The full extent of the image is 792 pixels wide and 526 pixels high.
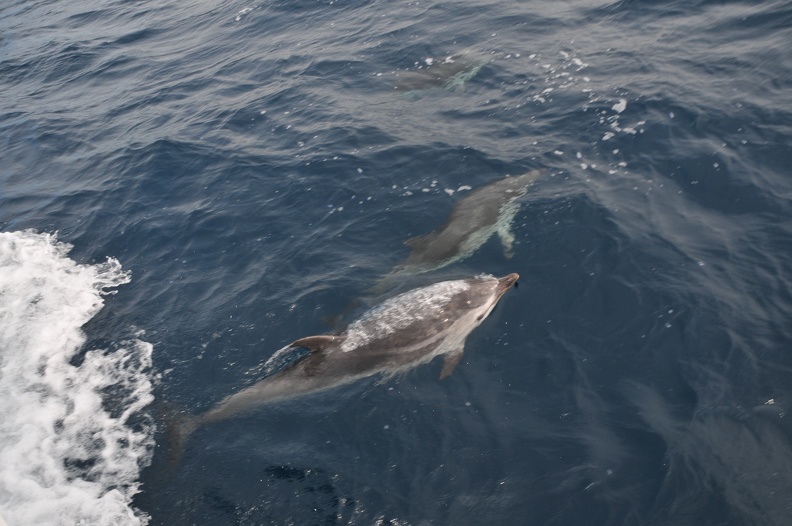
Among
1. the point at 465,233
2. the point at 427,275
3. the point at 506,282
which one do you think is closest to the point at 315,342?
the point at 427,275

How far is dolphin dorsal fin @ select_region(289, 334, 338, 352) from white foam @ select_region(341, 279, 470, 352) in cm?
29

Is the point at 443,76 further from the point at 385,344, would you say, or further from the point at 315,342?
the point at 315,342

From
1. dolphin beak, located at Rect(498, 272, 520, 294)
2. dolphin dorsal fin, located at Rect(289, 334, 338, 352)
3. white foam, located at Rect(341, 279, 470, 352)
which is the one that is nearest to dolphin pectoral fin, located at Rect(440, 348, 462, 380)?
white foam, located at Rect(341, 279, 470, 352)

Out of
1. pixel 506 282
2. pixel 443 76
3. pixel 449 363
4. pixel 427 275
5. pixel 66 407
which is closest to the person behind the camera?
pixel 449 363

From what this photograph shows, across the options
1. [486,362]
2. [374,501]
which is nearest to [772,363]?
[486,362]

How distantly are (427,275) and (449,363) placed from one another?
91.8 inches

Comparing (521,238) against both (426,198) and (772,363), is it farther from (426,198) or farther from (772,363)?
(772,363)

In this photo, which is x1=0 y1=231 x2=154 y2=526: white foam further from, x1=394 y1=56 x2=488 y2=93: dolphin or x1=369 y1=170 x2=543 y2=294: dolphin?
x1=394 y1=56 x2=488 y2=93: dolphin

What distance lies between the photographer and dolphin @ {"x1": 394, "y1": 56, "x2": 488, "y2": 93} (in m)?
18.9

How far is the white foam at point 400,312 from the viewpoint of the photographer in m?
10.7

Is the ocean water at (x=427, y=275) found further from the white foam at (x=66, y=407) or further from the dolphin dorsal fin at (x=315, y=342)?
the dolphin dorsal fin at (x=315, y=342)

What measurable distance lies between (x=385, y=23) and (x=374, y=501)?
64.4 ft

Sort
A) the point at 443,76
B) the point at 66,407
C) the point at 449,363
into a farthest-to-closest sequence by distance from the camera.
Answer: the point at 443,76 → the point at 66,407 → the point at 449,363

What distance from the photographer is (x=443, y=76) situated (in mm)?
19125
